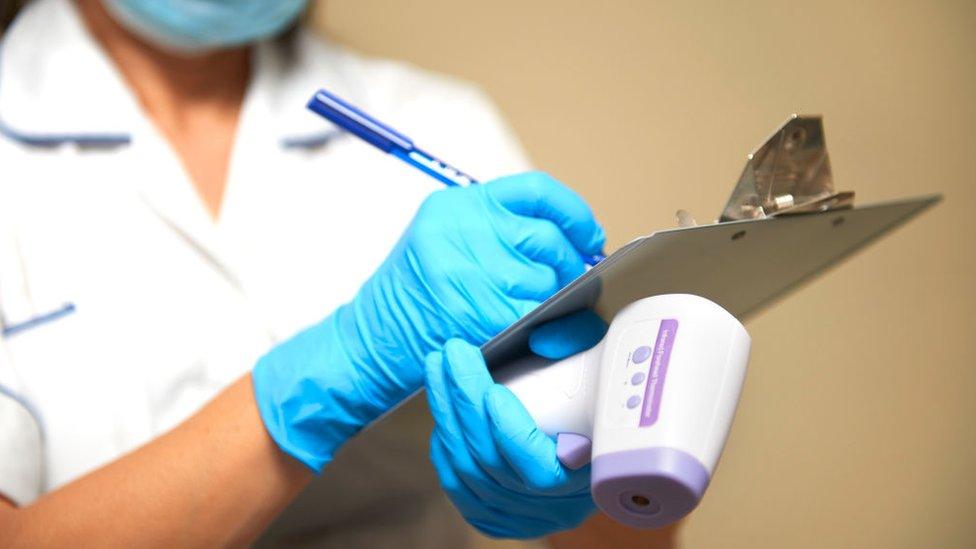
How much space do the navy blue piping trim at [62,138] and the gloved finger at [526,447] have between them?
604mm

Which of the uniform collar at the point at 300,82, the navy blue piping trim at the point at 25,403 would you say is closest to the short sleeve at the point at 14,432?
the navy blue piping trim at the point at 25,403

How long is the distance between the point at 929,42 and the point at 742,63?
0.24 m

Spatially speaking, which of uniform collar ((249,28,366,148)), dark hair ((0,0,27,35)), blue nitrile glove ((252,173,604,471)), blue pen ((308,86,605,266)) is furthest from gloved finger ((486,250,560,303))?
dark hair ((0,0,27,35))

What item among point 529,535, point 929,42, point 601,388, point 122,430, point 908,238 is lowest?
point 122,430

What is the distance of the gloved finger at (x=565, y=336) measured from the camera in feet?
1.92

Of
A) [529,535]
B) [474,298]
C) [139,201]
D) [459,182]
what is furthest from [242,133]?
[529,535]

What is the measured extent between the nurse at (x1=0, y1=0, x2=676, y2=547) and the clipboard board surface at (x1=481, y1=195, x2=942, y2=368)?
4 cm

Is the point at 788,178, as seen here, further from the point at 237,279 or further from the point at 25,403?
the point at 25,403

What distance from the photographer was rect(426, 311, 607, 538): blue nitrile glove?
56cm

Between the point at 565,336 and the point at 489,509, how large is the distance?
0.60ft

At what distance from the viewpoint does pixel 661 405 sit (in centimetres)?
44

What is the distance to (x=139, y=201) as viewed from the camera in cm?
94

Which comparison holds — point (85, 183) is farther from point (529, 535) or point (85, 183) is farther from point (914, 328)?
point (914, 328)

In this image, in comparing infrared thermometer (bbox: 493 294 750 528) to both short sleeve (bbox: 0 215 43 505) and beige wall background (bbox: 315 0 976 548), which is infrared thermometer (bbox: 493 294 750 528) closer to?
short sleeve (bbox: 0 215 43 505)
